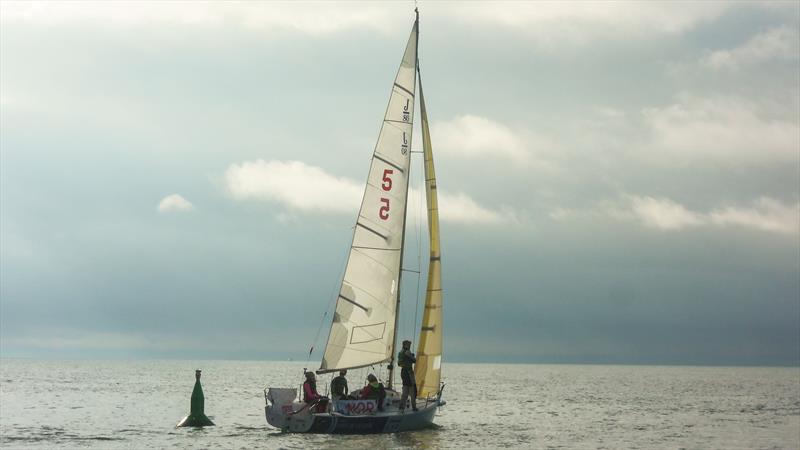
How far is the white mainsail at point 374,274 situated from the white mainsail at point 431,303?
2.13 meters

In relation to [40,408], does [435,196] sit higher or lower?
higher

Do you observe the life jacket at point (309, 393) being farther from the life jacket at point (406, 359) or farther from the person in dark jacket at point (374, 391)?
the life jacket at point (406, 359)

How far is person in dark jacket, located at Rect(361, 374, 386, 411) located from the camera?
3494 centimetres

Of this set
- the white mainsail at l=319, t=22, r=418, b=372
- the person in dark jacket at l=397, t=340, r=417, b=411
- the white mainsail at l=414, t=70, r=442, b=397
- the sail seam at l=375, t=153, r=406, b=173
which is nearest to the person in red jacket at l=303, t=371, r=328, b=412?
the white mainsail at l=319, t=22, r=418, b=372

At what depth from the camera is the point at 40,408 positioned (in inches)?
2437

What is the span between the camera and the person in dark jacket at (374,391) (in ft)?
115

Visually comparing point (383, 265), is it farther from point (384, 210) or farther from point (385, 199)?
point (385, 199)

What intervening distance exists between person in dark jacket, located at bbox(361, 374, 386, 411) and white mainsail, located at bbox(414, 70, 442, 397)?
3.31 meters

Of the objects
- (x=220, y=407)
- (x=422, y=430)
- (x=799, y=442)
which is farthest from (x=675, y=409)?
(x=422, y=430)

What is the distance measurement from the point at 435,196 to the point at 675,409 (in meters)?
44.8

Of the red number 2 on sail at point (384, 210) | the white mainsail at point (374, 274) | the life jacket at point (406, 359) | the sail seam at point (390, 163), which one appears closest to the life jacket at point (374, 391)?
the life jacket at point (406, 359)

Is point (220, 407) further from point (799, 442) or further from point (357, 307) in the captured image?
point (799, 442)

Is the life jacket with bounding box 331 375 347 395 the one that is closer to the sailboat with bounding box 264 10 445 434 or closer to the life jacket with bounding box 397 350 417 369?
the sailboat with bounding box 264 10 445 434

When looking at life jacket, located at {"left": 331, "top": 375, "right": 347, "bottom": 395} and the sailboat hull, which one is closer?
the sailboat hull
